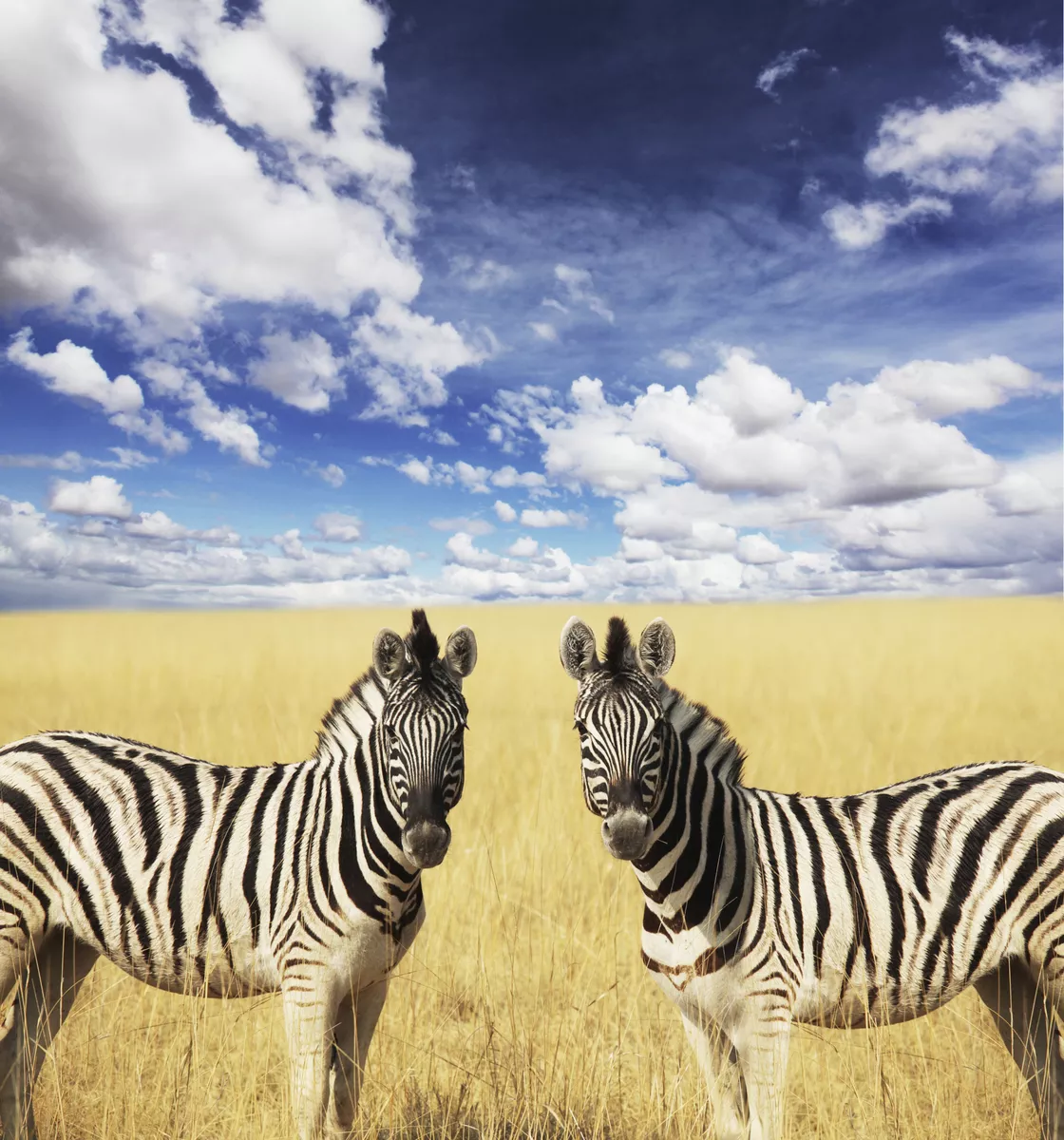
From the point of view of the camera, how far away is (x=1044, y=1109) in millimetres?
4340

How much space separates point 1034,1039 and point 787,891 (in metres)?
1.67

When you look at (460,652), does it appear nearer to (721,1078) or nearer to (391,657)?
(391,657)

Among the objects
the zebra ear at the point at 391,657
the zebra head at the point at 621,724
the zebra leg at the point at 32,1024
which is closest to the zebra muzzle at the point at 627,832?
the zebra head at the point at 621,724

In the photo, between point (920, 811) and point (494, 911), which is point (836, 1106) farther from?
point (494, 911)

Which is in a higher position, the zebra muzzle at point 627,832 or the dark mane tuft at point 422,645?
the dark mane tuft at point 422,645

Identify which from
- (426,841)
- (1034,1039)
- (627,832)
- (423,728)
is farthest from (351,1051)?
(1034,1039)

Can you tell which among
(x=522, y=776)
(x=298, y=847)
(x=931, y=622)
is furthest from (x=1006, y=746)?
(x=931, y=622)

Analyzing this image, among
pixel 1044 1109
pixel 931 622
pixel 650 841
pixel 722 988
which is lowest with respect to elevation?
pixel 1044 1109

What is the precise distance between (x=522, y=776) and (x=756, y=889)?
8.81 metres

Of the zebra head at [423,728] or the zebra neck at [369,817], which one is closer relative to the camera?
the zebra head at [423,728]

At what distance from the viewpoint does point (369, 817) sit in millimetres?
4141

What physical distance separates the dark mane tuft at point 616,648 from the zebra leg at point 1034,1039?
258 centimetres

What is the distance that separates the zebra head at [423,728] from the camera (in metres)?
3.79

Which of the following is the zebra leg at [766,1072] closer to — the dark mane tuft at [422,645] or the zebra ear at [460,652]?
the zebra ear at [460,652]
